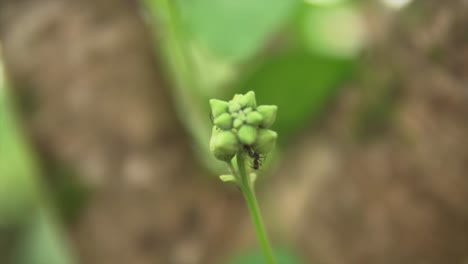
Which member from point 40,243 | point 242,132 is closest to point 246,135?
point 242,132

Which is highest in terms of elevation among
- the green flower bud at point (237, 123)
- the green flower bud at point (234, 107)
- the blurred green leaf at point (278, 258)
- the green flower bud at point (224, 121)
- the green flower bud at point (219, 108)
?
the blurred green leaf at point (278, 258)

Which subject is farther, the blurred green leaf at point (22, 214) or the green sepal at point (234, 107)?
the blurred green leaf at point (22, 214)

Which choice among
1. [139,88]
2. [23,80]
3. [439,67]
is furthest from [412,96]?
[23,80]

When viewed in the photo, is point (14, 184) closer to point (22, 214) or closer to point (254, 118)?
point (22, 214)

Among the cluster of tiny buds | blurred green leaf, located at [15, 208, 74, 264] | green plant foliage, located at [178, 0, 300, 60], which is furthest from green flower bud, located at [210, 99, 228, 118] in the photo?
blurred green leaf, located at [15, 208, 74, 264]

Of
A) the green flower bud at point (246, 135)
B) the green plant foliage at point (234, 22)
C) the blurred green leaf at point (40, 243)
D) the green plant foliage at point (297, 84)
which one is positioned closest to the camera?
the green flower bud at point (246, 135)

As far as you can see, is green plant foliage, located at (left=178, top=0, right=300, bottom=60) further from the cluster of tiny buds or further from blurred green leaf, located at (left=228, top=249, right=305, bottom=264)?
the cluster of tiny buds

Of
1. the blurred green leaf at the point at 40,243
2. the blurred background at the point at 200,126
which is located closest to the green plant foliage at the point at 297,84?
the blurred background at the point at 200,126

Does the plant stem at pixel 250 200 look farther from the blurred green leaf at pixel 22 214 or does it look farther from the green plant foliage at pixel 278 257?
the blurred green leaf at pixel 22 214
